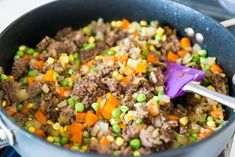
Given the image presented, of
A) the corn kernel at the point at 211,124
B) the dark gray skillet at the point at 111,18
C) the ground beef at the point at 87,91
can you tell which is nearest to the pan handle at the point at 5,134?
the dark gray skillet at the point at 111,18

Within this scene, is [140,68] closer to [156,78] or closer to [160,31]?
[156,78]

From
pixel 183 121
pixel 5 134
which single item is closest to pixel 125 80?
pixel 183 121

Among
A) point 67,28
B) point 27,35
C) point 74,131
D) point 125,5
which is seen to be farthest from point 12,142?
point 125,5

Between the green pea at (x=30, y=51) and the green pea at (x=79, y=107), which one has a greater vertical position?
the green pea at (x=30, y=51)

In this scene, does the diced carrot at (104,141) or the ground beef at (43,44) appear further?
the ground beef at (43,44)

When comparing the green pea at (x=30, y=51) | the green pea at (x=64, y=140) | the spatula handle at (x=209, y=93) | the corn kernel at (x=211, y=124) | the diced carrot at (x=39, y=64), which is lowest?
the corn kernel at (x=211, y=124)

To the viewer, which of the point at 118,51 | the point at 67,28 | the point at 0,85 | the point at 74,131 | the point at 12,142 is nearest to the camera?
the point at 12,142

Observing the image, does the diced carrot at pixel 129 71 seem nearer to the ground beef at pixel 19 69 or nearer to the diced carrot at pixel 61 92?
the diced carrot at pixel 61 92

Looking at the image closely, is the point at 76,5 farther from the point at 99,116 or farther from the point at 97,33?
the point at 99,116
